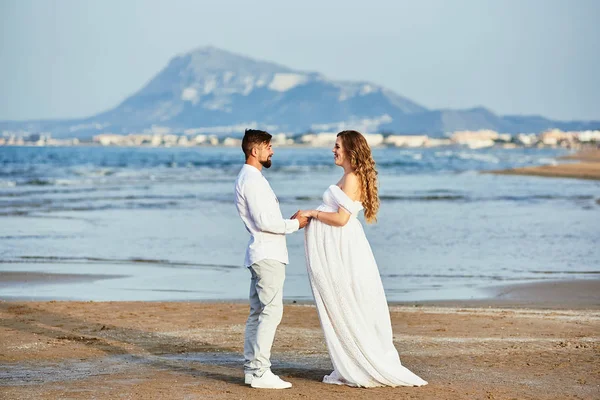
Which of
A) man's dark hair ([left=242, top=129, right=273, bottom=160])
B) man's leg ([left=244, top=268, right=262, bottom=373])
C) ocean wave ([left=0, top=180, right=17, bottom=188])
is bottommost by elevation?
ocean wave ([left=0, top=180, right=17, bottom=188])

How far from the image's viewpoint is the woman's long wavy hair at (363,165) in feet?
21.0

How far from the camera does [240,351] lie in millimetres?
8094

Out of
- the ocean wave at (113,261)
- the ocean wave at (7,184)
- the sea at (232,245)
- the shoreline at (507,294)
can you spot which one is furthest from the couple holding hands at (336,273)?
the ocean wave at (7,184)

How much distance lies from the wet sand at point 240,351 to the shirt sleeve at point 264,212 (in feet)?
3.71

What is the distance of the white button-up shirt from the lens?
6.32 meters

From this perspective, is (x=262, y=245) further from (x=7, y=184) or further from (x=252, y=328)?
(x=7, y=184)

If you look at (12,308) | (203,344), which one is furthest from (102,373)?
(12,308)

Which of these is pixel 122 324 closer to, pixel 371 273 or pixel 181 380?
pixel 181 380

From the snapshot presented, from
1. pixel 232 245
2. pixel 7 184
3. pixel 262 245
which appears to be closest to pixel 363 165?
pixel 262 245

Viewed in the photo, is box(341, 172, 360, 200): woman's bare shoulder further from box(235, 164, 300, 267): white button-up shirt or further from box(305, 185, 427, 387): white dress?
box(235, 164, 300, 267): white button-up shirt

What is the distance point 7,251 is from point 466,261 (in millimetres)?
8325

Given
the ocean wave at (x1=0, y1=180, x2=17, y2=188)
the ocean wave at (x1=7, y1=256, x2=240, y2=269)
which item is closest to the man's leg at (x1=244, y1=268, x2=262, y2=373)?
the ocean wave at (x1=7, y1=256, x2=240, y2=269)

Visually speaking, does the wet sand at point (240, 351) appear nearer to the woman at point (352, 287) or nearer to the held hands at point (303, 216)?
the woman at point (352, 287)

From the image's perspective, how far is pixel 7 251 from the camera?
17.0m
